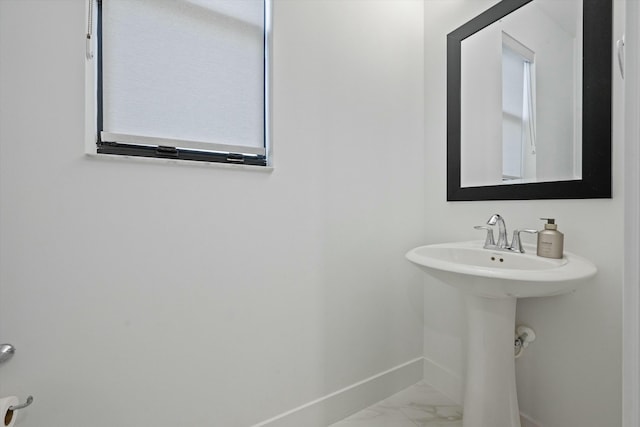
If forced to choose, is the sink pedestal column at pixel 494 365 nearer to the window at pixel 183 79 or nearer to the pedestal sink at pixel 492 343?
the pedestal sink at pixel 492 343

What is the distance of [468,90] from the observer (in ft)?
4.73

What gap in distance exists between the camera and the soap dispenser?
100 cm

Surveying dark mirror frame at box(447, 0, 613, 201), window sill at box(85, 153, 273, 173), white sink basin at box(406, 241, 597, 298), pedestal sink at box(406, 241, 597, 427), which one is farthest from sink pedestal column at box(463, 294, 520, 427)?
window sill at box(85, 153, 273, 173)

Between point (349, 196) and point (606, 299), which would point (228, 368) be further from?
point (606, 299)

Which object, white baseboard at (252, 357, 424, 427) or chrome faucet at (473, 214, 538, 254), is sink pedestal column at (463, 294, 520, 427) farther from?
white baseboard at (252, 357, 424, 427)

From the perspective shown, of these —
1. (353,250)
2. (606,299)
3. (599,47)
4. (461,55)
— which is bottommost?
(606,299)

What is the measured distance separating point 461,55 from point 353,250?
1.11 m

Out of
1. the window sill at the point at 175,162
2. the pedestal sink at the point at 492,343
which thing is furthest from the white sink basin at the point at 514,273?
the window sill at the point at 175,162

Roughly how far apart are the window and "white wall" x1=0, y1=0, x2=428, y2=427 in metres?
0.08

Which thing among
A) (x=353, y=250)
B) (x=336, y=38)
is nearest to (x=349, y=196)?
(x=353, y=250)

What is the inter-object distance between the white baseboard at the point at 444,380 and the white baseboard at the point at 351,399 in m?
0.04

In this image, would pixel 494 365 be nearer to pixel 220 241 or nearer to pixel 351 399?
pixel 351 399

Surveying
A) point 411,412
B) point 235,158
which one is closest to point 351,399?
point 411,412

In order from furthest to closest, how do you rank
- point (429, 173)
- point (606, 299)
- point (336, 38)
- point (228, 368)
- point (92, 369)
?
point (429, 173) < point (336, 38) < point (228, 368) < point (606, 299) < point (92, 369)
